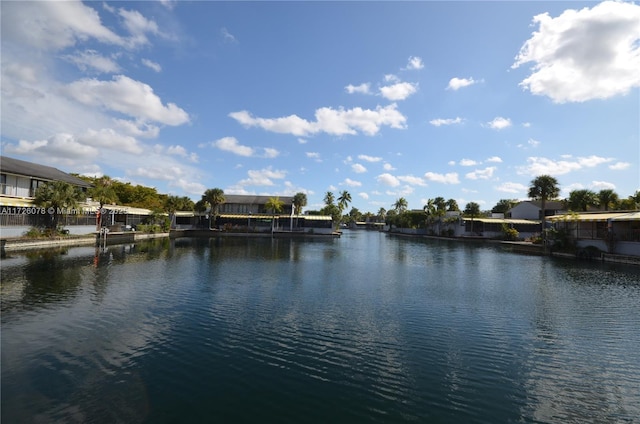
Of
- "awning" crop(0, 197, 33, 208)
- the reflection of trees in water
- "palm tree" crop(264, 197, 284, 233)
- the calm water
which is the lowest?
the calm water

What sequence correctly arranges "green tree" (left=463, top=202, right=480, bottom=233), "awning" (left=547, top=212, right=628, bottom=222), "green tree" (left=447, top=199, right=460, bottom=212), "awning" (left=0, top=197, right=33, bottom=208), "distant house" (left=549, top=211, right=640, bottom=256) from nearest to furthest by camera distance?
1. "awning" (left=0, top=197, right=33, bottom=208)
2. "distant house" (left=549, top=211, right=640, bottom=256)
3. "awning" (left=547, top=212, right=628, bottom=222)
4. "green tree" (left=463, top=202, right=480, bottom=233)
5. "green tree" (left=447, top=199, right=460, bottom=212)

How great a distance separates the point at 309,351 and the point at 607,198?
232 feet

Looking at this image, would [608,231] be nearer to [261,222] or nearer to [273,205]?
[273,205]

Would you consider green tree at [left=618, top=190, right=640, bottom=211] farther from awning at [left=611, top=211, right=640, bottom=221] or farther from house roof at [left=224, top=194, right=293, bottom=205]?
house roof at [left=224, top=194, right=293, bottom=205]

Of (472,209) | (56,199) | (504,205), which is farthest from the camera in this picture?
(504,205)

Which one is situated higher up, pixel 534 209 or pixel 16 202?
pixel 534 209

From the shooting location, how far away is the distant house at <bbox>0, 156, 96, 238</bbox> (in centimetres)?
3500

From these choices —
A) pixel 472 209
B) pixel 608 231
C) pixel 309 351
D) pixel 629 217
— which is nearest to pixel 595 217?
pixel 608 231

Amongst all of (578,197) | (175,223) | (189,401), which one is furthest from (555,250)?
(175,223)

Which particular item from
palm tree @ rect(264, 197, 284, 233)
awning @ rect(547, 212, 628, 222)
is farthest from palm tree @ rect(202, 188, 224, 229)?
awning @ rect(547, 212, 628, 222)

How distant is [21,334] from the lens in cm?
1184

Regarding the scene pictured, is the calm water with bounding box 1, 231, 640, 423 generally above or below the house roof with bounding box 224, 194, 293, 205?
below

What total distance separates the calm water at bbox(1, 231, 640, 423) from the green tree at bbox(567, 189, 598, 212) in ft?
155

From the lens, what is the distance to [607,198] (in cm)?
5741
